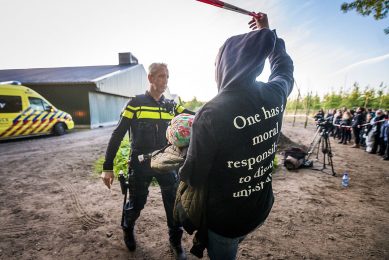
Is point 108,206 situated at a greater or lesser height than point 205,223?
lesser

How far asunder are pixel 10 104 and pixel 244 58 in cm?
1294

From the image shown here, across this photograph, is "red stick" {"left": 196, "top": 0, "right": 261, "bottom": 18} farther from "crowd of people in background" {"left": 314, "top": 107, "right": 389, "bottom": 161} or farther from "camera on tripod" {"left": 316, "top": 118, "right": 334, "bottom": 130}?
"crowd of people in background" {"left": 314, "top": 107, "right": 389, "bottom": 161}

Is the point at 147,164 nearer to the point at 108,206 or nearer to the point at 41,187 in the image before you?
the point at 108,206

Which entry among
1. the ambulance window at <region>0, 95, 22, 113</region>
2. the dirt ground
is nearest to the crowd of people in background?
the dirt ground

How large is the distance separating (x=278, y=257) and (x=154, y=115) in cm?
234

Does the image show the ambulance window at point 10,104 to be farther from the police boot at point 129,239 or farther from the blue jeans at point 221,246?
the blue jeans at point 221,246

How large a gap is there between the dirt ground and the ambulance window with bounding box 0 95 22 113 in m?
5.68

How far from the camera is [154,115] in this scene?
2.46 metres

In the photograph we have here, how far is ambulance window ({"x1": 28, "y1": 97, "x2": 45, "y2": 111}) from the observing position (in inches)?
433

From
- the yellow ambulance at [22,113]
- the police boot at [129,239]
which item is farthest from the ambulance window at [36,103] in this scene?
the police boot at [129,239]

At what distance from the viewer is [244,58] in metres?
1.09

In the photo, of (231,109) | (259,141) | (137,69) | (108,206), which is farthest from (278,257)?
(137,69)

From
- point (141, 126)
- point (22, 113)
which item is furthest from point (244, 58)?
point (22, 113)

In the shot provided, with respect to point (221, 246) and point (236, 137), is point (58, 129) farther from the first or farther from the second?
point (236, 137)
